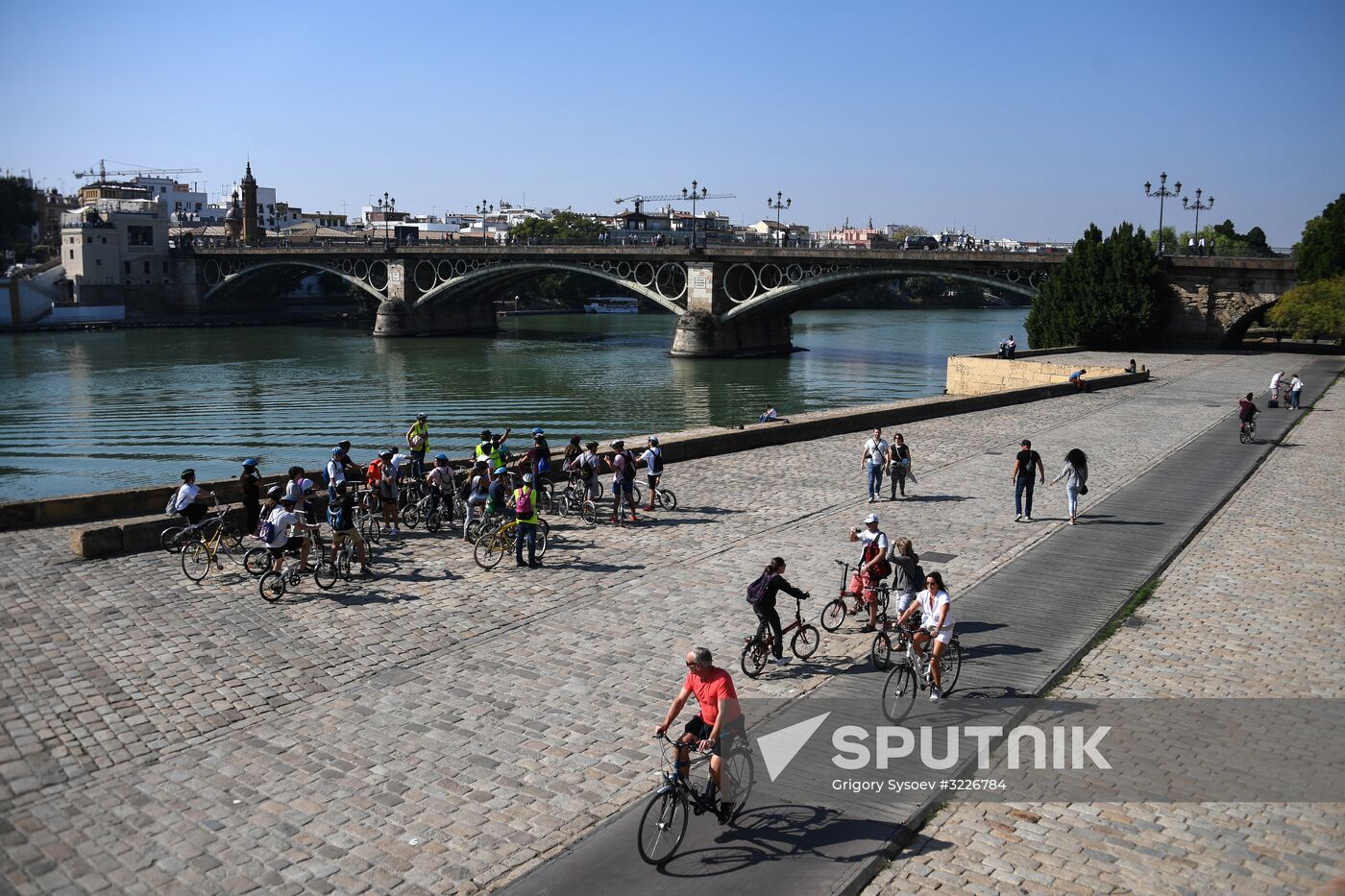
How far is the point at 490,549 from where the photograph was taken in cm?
1441

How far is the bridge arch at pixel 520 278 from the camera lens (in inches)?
A: 2817

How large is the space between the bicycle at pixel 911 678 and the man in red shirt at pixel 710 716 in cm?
224

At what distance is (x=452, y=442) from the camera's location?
1431 inches

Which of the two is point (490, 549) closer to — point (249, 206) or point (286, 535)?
point (286, 535)

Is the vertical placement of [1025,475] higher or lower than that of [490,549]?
higher

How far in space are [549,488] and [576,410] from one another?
29.3 metres

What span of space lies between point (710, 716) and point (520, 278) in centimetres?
7862

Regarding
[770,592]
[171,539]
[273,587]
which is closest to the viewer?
[770,592]

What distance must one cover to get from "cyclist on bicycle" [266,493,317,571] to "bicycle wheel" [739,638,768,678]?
5.69m

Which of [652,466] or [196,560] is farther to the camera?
[652,466]

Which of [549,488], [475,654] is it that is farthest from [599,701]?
[549,488]

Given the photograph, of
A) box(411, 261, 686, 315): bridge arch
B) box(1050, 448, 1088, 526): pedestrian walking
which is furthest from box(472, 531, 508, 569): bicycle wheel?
box(411, 261, 686, 315): bridge arch

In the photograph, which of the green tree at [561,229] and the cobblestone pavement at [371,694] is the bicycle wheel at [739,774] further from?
the green tree at [561,229]

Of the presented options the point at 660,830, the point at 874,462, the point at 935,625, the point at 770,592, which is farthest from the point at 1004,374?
the point at 660,830
